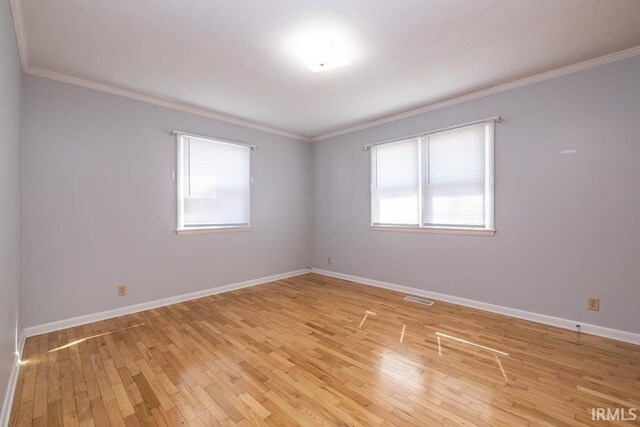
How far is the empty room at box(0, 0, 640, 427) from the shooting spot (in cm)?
184

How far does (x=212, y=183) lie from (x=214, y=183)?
0.03 meters

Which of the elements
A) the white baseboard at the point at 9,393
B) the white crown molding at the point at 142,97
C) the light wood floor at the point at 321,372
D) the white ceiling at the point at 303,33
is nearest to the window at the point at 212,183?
the white crown molding at the point at 142,97

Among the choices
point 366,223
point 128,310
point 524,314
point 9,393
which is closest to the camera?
point 9,393

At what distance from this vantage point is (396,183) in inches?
165

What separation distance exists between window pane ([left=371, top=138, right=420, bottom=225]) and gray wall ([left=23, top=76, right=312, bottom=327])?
92.8 inches

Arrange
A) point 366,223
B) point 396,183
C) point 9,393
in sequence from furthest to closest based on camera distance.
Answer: point 366,223
point 396,183
point 9,393

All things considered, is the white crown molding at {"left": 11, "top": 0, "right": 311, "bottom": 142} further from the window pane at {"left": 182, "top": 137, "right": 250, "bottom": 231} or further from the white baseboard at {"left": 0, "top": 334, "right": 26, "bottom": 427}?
the white baseboard at {"left": 0, "top": 334, "right": 26, "bottom": 427}

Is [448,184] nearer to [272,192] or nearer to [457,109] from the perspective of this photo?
[457,109]

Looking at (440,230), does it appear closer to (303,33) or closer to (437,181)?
(437,181)

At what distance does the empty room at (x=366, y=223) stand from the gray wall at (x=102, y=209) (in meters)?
0.02

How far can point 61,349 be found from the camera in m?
2.41

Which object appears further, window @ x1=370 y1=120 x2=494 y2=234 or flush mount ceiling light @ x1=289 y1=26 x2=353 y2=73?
window @ x1=370 y1=120 x2=494 y2=234

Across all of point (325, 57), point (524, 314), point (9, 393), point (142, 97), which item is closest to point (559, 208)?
point (524, 314)

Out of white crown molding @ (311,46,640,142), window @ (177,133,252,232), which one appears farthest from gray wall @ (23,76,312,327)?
white crown molding @ (311,46,640,142)
